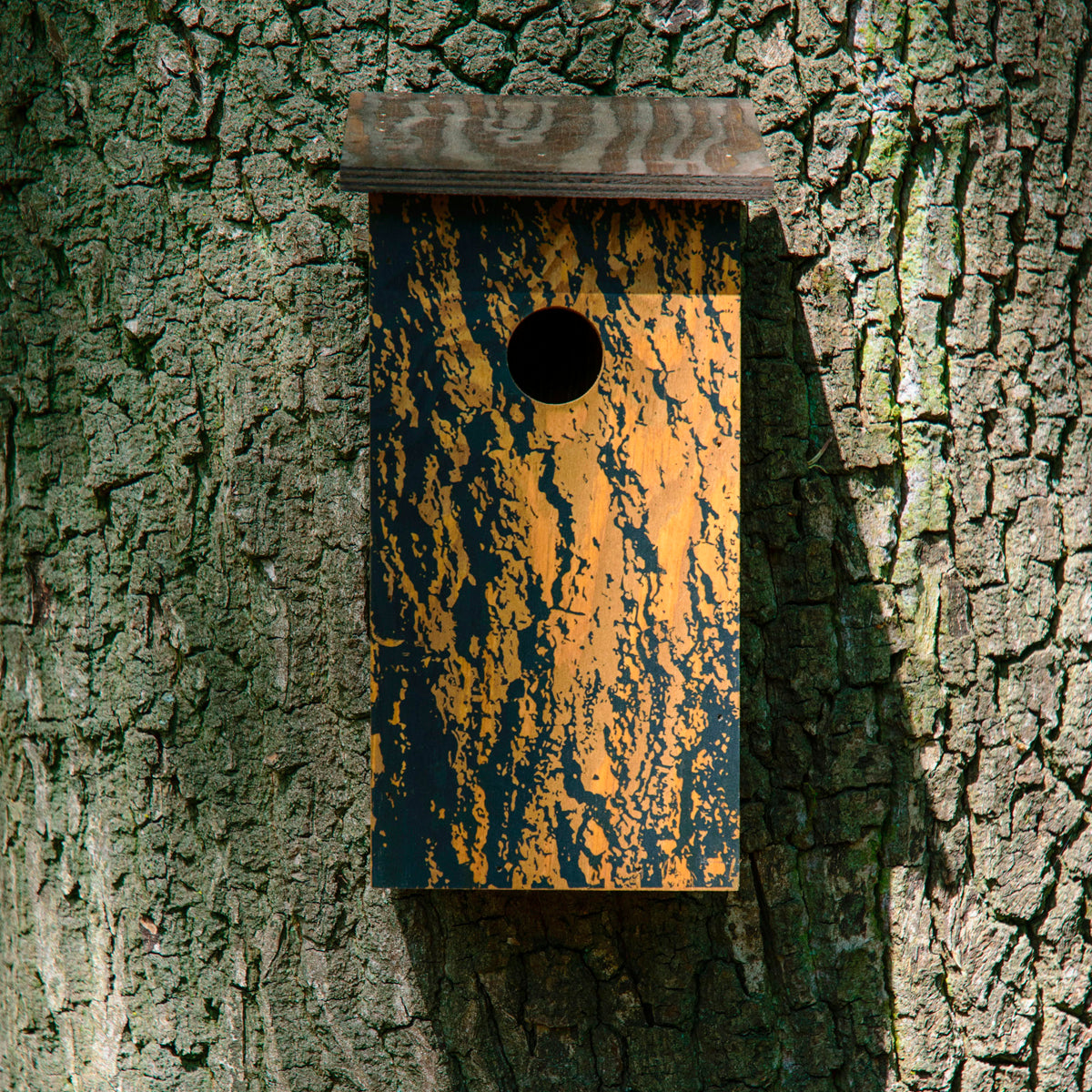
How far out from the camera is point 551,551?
139 cm

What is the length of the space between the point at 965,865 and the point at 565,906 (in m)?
0.75

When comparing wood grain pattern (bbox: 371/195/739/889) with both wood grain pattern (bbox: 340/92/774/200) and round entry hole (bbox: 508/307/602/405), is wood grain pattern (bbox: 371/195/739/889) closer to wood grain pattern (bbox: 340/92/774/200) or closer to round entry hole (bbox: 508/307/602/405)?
wood grain pattern (bbox: 340/92/774/200)

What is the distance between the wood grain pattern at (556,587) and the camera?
4.57ft

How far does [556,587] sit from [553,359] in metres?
0.54

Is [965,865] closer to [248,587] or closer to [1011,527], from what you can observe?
[1011,527]

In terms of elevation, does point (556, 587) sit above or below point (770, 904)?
above

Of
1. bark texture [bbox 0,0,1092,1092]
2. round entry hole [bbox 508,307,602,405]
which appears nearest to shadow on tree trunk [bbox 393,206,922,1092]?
bark texture [bbox 0,0,1092,1092]

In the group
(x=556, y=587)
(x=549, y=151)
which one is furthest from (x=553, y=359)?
(x=556, y=587)

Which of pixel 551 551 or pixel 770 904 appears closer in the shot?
pixel 551 551

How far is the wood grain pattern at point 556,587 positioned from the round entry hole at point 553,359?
0.84 feet

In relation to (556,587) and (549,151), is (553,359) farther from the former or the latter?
(556,587)

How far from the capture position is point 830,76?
1.75 metres

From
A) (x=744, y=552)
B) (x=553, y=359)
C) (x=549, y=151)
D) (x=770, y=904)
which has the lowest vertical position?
(x=770, y=904)

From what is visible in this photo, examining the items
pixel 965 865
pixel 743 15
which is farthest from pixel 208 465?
pixel 965 865
